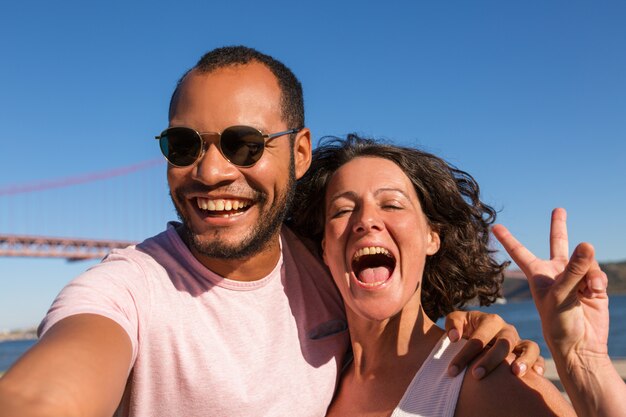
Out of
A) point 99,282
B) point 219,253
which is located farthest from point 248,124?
point 99,282

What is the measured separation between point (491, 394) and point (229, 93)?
126 centimetres

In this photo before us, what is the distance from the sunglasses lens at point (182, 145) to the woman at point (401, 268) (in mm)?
619

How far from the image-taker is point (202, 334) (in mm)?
1897

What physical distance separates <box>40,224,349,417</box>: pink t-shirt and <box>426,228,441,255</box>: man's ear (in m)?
0.56

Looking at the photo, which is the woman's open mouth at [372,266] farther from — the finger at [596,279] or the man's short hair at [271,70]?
the finger at [596,279]

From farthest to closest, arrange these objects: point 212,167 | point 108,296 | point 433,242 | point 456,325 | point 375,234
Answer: point 433,242, point 375,234, point 456,325, point 212,167, point 108,296

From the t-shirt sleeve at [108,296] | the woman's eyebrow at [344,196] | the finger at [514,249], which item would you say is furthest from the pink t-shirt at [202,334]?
the finger at [514,249]

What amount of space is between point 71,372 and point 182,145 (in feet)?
2.93

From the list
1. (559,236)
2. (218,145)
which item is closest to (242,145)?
(218,145)

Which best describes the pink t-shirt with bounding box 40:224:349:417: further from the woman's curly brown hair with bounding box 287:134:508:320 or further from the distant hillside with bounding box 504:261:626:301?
the distant hillside with bounding box 504:261:626:301

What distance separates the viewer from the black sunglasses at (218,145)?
6.61 ft

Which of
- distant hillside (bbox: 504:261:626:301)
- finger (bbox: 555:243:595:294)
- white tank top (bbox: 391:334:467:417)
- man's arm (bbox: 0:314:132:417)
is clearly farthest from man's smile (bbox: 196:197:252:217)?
distant hillside (bbox: 504:261:626:301)

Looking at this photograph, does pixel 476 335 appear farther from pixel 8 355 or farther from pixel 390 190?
pixel 8 355

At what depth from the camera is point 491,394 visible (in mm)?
1803
